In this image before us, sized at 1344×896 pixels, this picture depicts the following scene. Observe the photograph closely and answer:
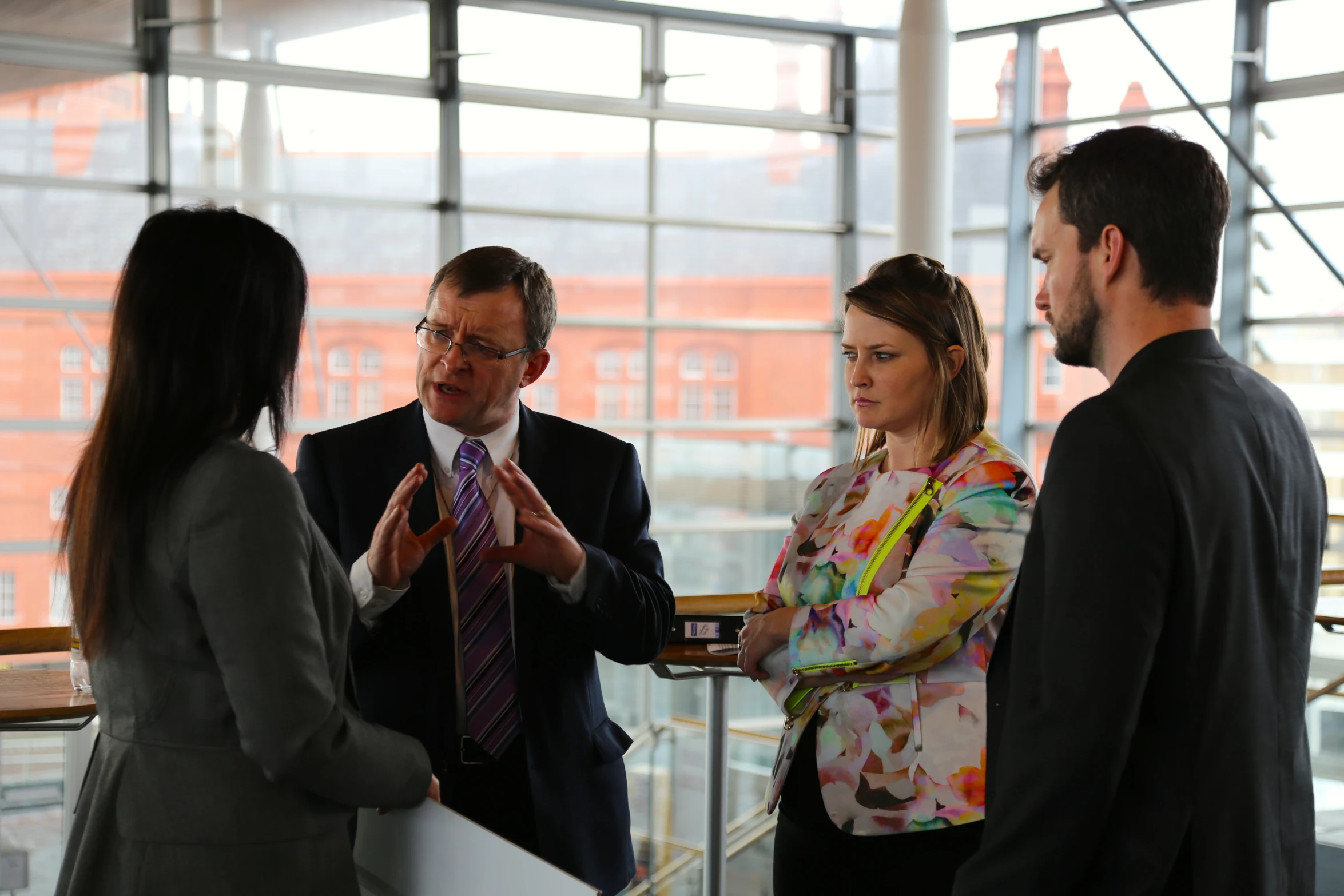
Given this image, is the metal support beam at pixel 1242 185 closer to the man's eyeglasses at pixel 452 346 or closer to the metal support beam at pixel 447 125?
the metal support beam at pixel 447 125

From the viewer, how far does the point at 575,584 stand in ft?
5.64

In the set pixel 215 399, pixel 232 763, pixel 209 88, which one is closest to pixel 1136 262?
pixel 215 399

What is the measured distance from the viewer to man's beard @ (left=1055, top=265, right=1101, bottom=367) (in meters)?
1.20

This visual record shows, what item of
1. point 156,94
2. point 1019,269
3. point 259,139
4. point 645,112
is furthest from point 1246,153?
point 156,94

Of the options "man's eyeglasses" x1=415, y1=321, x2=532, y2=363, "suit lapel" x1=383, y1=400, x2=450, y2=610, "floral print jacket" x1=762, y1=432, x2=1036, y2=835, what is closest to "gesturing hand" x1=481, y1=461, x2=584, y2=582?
"suit lapel" x1=383, y1=400, x2=450, y2=610

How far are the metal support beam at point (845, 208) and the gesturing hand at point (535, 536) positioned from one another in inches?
300

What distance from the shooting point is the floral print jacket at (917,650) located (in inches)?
63.7

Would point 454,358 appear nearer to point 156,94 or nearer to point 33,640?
point 33,640

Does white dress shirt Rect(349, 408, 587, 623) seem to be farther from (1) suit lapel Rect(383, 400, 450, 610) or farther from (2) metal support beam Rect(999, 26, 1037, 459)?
(2) metal support beam Rect(999, 26, 1037, 459)

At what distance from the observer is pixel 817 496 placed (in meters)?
1.91

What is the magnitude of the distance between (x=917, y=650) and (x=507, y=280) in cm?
83

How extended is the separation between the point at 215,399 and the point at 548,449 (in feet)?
2.42

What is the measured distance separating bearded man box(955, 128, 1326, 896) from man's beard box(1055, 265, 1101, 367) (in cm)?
2

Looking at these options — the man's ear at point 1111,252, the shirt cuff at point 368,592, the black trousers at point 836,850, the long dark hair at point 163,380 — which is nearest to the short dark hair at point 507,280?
the shirt cuff at point 368,592
